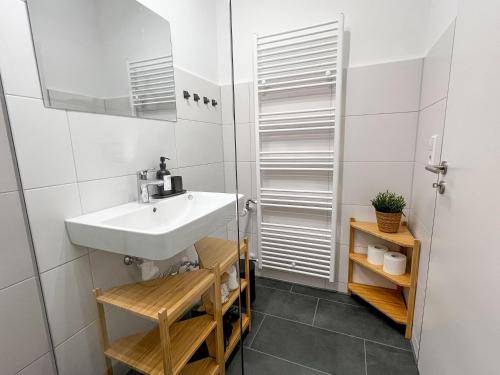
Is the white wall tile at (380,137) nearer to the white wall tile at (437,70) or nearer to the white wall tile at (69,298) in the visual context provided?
the white wall tile at (437,70)

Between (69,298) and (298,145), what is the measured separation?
5.00 ft

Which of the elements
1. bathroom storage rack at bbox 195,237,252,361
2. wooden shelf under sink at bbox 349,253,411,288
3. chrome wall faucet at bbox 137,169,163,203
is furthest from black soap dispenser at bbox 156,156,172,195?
wooden shelf under sink at bbox 349,253,411,288

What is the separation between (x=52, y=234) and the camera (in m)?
0.86

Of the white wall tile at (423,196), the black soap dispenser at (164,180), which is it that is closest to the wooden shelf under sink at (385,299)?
the white wall tile at (423,196)

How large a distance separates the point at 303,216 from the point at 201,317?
3.32 ft

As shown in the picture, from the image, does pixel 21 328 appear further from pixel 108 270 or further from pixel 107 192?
pixel 107 192

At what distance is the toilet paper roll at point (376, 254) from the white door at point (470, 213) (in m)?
0.57

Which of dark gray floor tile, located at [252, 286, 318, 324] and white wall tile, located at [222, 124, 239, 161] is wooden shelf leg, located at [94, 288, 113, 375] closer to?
dark gray floor tile, located at [252, 286, 318, 324]

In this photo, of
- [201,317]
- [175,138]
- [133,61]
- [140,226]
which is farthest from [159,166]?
[201,317]

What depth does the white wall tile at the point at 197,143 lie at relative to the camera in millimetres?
1511

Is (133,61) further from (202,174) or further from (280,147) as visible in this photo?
(280,147)

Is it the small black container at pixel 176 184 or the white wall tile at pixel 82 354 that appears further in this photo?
the small black container at pixel 176 184

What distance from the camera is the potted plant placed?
145cm

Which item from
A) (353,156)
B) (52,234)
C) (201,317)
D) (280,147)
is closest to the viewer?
(52,234)
